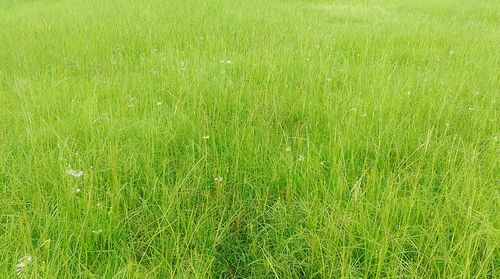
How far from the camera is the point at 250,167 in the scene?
188cm

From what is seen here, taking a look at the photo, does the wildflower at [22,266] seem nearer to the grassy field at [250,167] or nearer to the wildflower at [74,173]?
the grassy field at [250,167]

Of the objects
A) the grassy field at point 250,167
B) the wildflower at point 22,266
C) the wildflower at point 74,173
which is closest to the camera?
the wildflower at point 22,266

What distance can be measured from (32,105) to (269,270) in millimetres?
2151

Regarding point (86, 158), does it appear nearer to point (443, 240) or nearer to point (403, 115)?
point (443, 240)

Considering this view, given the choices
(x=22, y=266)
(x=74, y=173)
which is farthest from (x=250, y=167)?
(x=22, y=266)

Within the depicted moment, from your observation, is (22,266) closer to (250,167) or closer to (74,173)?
(74,173)

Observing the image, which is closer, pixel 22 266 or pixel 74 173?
pixel 22 266

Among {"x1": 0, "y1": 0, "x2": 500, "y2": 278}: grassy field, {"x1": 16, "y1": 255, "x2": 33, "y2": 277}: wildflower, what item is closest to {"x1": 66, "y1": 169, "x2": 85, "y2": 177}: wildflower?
{"x1": 0, "y1": 0, "x2": 500, "y2": 278}: grassy field

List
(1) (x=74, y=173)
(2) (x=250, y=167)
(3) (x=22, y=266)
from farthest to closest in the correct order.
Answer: (2) (x=250, y=167) < (1) (x=74, y=173) < (3) (x=22, y=266)

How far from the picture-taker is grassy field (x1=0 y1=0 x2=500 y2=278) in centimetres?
138

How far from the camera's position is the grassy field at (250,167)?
1379 millimetres

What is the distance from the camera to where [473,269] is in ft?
4.32

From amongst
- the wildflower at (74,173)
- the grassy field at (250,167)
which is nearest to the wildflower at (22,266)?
the grassy field at (250,167)

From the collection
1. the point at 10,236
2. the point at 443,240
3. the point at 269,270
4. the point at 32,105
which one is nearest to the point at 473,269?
the point at 443,240
